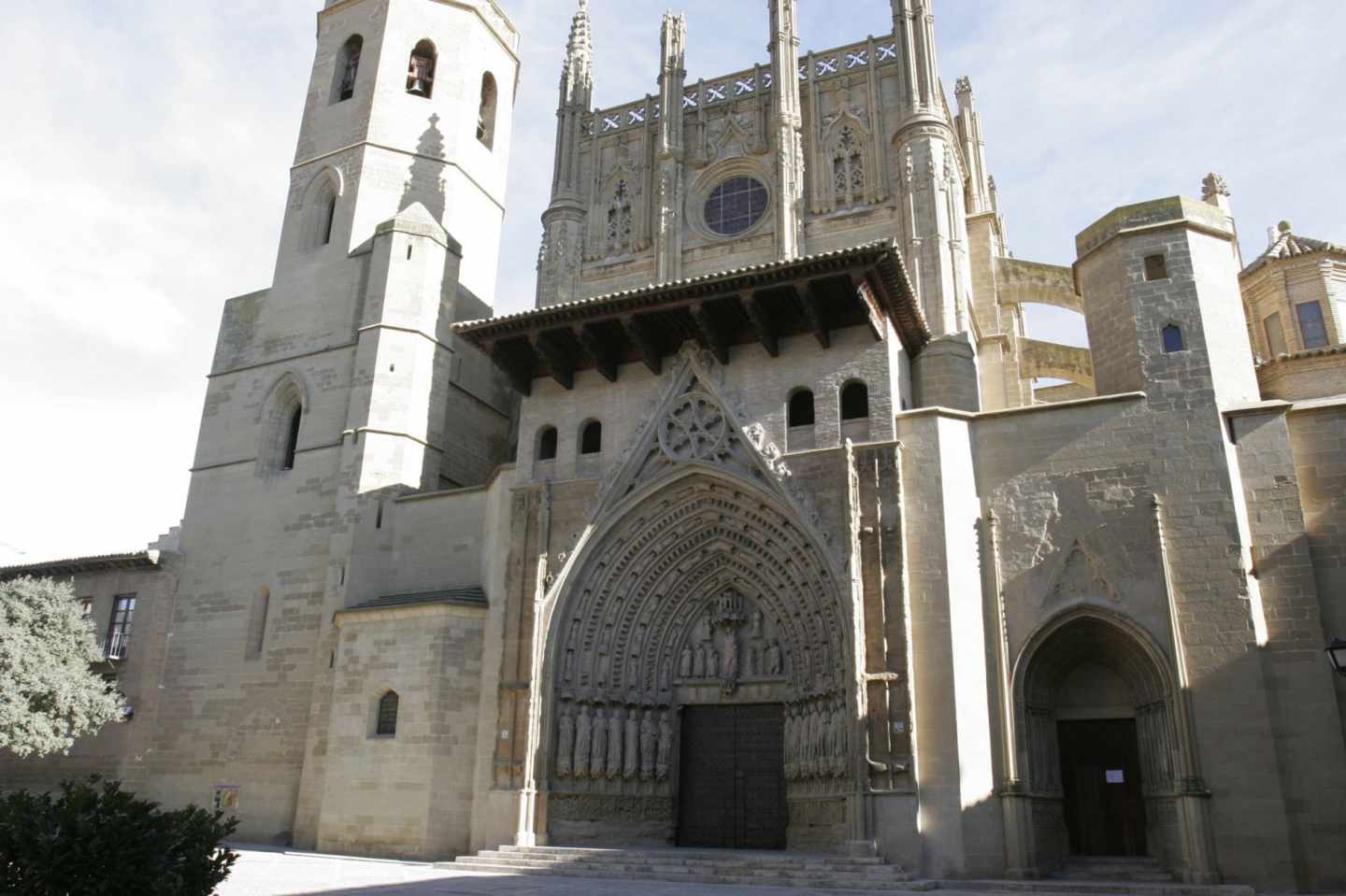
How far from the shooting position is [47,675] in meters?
18.0

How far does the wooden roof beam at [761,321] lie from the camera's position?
15305 millimetres

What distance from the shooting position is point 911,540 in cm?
1406

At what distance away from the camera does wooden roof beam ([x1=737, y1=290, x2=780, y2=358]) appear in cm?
1530

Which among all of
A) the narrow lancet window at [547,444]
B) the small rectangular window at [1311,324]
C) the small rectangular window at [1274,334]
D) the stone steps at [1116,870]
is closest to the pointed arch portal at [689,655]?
the narrow lancet window at [547,444]

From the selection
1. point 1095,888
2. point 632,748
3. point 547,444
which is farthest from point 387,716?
point 1095,888

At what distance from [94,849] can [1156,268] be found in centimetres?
1425

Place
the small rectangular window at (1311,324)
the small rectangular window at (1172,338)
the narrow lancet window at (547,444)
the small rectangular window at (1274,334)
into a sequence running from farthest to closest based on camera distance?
the small rectangular window at (1274,334) < the small rectangular window at (1311,324) < the narrow lancet window at (547,444) < the small rectangular window at (1172,338)

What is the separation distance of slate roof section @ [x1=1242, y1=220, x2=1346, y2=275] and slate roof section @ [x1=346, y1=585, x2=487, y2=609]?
20.0 metres

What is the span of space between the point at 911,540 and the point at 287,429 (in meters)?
12.7

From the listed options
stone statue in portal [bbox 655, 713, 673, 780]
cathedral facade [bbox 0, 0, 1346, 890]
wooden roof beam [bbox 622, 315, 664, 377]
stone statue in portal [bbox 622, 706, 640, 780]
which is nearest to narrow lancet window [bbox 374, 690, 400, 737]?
cathedral facade [bbox 0, 0, 1346, 890]

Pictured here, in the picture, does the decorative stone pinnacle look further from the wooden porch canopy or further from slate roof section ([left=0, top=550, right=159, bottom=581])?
slate roof section ([left=0, top=550, right=159, bottom=581])

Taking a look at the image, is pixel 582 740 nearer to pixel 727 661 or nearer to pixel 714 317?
pixel 727 661

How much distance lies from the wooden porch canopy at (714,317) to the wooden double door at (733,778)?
5447 mm

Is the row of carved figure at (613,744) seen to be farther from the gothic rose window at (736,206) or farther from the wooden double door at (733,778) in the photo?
the gothic rose window at (736,206)
